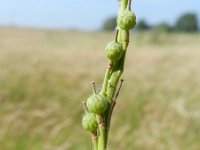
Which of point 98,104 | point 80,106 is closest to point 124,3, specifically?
point 98,104

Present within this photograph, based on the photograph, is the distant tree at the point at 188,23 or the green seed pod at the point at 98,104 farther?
the distant tree at the point at 188,23

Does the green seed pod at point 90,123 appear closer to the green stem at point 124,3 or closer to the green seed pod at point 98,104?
the green seed pod at point 98,104

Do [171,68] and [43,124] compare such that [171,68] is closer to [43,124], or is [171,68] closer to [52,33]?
[43,124]

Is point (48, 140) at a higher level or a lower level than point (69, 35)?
lower

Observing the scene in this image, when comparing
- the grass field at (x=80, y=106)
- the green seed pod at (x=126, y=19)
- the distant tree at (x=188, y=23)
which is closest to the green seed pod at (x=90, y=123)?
the green seed pod at (x=126, y=19)

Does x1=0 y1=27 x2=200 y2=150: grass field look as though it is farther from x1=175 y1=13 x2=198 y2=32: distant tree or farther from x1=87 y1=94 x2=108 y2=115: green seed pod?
x1=175 y1=13 x2=198 y2=32: distant tree

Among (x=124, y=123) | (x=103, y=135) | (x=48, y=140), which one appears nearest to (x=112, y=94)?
(x=103, y=135)
